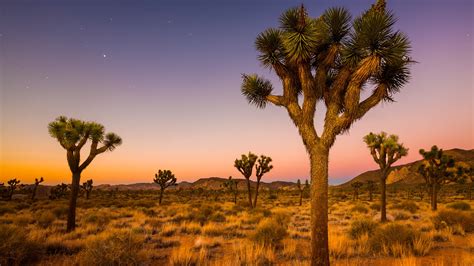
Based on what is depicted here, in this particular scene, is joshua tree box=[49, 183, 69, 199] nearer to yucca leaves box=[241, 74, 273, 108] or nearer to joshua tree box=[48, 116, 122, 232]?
joshua tree box=[48, 116, 122, 232]

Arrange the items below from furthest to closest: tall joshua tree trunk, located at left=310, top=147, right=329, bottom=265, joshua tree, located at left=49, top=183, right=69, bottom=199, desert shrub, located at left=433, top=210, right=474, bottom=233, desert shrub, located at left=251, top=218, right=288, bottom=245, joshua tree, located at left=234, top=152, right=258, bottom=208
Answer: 1. joshua tree, located at left=49, top=183, right=69, bottom=199
2. joshua tree, located at left=234, top=152, right=258, bottom=208
3. desert shrub, located at left=433, top=210, right=474, bottom=233
4. desert shrub, located at left=251, top=218, right=288, bottom=245
5. tall joshua tree trunk, located at left=310, top=147, right=329, bottom=265

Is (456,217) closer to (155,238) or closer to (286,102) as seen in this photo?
(286,102)

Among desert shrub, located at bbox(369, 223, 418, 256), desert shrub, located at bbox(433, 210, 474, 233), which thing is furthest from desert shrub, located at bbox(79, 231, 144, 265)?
desert shrub, located at bbox(433, 210, 474, 233)

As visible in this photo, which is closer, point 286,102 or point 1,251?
point 1,251

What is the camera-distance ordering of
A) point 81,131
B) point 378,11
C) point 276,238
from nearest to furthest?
point 378,11, point 276,238, point 81,131

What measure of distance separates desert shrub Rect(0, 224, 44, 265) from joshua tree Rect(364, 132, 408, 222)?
53.6 ft

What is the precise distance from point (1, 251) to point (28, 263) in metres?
0.83

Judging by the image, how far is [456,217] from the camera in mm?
13203

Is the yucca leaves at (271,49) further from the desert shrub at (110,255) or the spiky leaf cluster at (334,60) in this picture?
the desert shrub at (110,255)

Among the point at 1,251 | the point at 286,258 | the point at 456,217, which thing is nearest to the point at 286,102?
the point at 286,258

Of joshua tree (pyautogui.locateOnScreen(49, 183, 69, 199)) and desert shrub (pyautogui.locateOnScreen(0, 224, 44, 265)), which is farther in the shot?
joshua tree (pyautogui.locateOnScreen(49, 183, 69, 199))

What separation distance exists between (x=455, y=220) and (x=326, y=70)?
1126 cm

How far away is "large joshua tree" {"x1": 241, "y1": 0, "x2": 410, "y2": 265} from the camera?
21.4 ft

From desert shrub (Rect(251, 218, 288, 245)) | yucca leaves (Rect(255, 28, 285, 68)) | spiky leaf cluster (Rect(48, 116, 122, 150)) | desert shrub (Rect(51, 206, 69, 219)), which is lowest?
desert shrub (Rect(51, 206, 69, 219))
